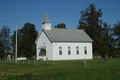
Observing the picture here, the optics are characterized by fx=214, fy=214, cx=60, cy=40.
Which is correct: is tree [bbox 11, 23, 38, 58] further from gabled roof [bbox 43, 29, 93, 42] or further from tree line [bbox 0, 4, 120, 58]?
gabled roof [bbox 43, 29, 93, 42]

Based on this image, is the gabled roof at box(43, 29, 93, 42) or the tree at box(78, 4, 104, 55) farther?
the tree at box(78, 4, 104, 55)

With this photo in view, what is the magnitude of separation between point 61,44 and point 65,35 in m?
3.62

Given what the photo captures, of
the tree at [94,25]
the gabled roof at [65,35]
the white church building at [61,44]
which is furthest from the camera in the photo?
the tree at [94,25]

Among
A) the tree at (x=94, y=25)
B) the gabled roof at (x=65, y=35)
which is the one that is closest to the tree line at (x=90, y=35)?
the tree at (x=94, y=25)

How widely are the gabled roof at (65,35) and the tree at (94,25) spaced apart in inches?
447

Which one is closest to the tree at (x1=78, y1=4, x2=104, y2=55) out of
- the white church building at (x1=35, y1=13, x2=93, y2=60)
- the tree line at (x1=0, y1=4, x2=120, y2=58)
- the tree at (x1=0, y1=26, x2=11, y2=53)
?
the tree line at (x1=0, y1=4, x2=120, y2=58)

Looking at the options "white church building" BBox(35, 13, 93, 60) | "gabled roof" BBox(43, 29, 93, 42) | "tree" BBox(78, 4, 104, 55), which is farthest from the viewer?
"tree" BBox(78, 4, 104, 55)

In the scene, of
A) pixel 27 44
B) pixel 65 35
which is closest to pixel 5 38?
pixel 27 44

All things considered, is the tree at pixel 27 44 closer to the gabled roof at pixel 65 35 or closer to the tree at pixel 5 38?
the tree at pixel 5 38

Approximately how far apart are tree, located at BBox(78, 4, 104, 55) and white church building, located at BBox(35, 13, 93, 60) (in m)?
11.9

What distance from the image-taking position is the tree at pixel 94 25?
7006cm

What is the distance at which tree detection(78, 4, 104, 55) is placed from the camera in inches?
2758

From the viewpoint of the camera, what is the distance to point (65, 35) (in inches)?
2202

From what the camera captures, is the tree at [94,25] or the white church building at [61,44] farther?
the tree at [94,25]
